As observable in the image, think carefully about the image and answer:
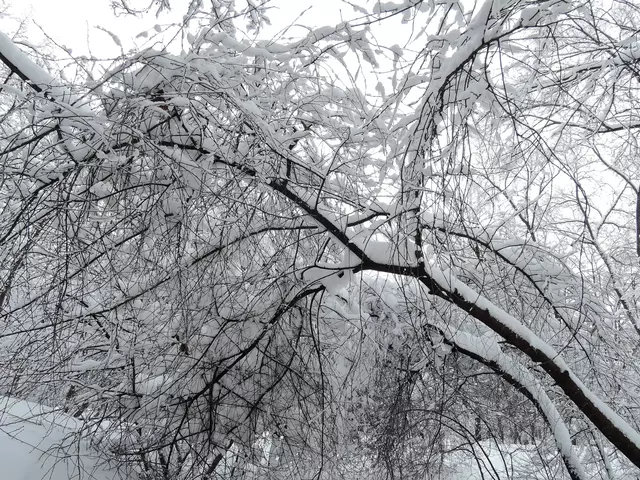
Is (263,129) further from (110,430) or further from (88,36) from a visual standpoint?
(110,430)

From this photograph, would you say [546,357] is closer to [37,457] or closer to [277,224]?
[277,224]

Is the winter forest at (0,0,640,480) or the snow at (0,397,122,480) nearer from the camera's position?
the winter forest at (0,0,640,480)

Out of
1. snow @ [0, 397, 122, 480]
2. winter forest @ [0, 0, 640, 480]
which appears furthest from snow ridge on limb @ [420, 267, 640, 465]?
snow @ [0, 397, 122, 480]

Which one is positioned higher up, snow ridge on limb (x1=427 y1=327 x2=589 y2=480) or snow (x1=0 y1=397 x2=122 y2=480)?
snow ridge on limb (x1=427 y1=327 x2=589 y2=480)

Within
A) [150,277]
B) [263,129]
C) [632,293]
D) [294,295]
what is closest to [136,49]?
[263,129]

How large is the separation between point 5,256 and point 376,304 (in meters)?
2.36

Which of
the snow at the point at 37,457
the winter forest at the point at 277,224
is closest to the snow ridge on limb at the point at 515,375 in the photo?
the winter forest at the point at 277,224

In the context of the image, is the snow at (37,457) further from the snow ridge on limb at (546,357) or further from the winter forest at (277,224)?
the snow ridge on limb at (546,357)

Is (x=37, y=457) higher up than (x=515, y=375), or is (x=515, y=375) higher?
(x=515, y=375)

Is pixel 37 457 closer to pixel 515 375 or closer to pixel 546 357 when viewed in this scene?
pixel 515 375

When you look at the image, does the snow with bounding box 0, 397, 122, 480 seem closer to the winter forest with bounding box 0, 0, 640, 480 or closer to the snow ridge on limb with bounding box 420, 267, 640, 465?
the winter forest with bounding box 0, 0, 640, 480

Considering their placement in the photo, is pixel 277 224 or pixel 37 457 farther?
pixel 37 457

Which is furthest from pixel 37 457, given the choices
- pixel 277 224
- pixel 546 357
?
pixel 546 357

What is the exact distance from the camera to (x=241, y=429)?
10.0 ft
